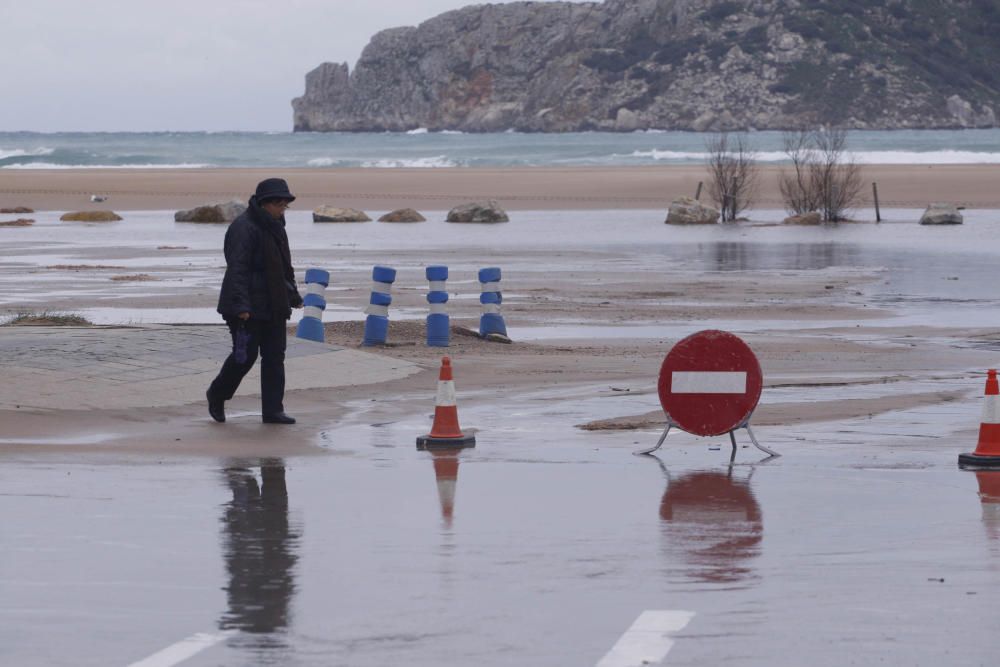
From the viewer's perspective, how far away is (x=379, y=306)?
18812 mm

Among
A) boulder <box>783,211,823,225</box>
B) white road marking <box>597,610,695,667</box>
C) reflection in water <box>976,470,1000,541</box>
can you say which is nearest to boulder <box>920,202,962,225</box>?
boulder <box>783,211,823,225</box>

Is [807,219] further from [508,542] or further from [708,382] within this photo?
[508,542]

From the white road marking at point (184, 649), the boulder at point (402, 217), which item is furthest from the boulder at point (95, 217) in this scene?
the white road marking at point (184, 649)

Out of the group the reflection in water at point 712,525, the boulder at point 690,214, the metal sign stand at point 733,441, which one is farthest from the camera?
the boulder at point 690,214

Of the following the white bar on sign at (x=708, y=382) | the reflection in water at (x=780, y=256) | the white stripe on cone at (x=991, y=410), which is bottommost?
the reflection in water at (x=780, y=256)

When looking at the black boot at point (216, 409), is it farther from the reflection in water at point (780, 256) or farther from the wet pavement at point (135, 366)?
the reflection in water at point (780, 256)

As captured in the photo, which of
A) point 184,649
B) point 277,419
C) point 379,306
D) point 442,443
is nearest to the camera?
point 184,649

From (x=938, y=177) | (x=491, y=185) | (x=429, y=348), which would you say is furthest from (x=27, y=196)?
(x=429, y=348)

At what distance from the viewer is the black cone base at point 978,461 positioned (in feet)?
36.0

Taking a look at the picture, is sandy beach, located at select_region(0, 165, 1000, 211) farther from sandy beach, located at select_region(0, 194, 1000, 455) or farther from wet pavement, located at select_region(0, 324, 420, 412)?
wet pavement, located at select_region(0, 324, 420, 412)

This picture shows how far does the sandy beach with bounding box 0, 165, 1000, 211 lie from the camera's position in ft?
206

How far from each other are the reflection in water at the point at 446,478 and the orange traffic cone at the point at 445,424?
7 centimetres

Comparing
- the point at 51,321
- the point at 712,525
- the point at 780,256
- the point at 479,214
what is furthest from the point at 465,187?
the point at 712,525

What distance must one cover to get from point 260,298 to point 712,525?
15.5 ft
